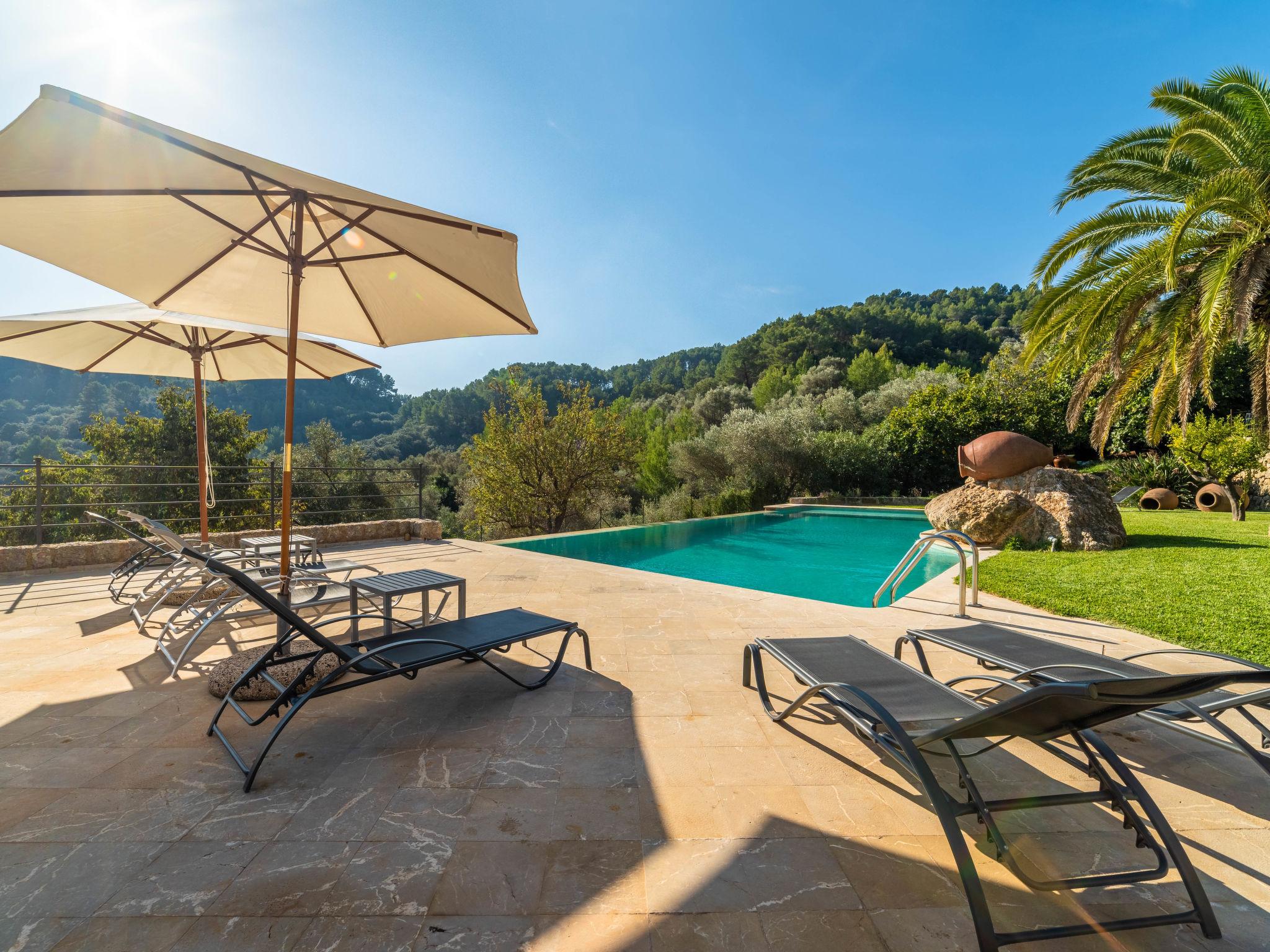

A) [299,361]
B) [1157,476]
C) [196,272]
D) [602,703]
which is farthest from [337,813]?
[1157,476]

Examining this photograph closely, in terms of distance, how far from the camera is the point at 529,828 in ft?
6.01

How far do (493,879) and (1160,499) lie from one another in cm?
1864

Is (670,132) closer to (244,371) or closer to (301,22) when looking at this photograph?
(301,22)

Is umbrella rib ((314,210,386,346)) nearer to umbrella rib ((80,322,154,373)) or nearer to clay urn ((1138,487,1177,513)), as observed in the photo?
umbrella rib ((80,322,154,373))

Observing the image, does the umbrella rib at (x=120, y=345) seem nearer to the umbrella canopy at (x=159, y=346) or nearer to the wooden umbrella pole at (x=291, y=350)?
the umbrella canopy at (x=159, y=346)

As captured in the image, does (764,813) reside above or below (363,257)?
below

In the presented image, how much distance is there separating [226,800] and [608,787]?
1.39 meters

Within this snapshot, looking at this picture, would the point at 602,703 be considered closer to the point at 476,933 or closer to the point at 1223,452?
the point at 476,933

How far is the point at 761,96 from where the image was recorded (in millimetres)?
11500

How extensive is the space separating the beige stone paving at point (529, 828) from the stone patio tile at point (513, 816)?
1cm

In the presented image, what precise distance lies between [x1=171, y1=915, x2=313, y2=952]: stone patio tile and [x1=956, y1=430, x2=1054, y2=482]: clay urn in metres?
10.4

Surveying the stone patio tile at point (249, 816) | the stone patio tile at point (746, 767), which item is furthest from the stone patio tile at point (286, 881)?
the stone patio tile at point (746, 767)

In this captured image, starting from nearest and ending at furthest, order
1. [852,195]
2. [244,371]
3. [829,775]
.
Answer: [829,775], [244,371], [852,195]

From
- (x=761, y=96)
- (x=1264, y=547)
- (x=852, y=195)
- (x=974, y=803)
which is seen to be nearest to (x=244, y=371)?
(x=974, y=803)
